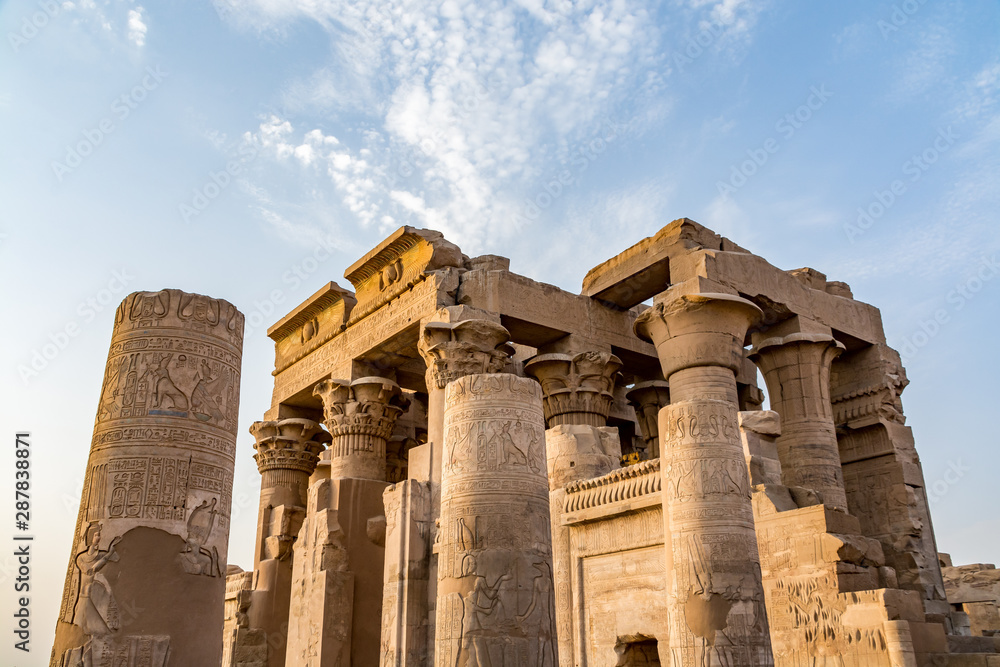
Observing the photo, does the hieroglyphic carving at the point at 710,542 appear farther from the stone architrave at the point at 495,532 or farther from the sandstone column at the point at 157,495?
the sandstone column at the point at 157,495

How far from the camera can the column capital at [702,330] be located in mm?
12555

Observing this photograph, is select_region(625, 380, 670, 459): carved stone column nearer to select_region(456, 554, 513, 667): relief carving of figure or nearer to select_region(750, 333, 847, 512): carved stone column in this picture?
select_region(750, 333, 847, 512): carved stone column

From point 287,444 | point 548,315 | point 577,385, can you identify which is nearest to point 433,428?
point 577,385

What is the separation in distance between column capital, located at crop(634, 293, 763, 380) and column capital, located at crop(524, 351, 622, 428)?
179 centimetres

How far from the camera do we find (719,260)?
1359 cm

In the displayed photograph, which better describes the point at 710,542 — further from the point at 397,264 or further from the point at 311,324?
the point at 311,324

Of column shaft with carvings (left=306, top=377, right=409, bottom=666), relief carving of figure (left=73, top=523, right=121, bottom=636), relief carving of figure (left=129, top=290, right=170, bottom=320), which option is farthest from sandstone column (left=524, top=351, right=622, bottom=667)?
relief carving of figure (left=129, top=290, right=170, bottom=320)

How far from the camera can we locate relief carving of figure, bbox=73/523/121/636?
662 cm

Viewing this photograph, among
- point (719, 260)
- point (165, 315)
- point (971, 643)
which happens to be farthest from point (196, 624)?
point (719, 260)

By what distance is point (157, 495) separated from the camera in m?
7.05

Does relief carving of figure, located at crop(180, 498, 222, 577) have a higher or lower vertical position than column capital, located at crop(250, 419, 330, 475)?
lower

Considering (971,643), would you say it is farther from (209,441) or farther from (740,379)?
(209,441)

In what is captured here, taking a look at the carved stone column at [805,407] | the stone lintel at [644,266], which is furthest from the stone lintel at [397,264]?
the carved stone column at [805,407]

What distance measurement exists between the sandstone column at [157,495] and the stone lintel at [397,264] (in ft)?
23.2
